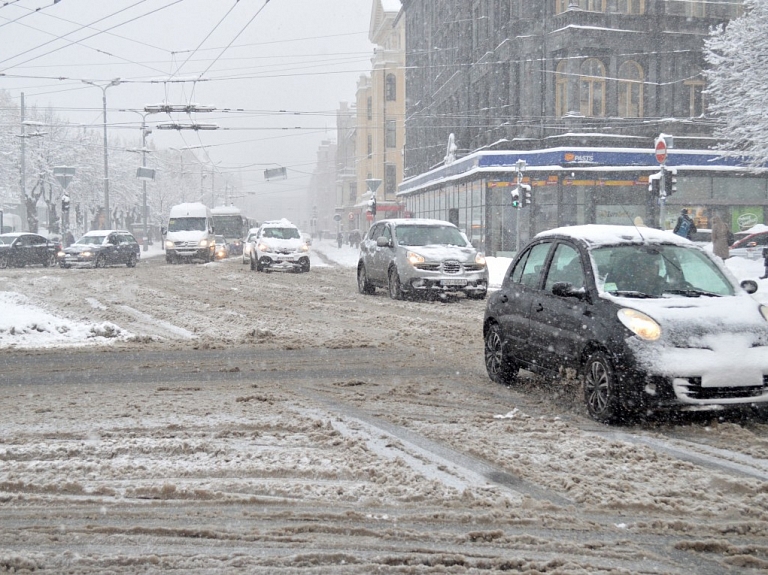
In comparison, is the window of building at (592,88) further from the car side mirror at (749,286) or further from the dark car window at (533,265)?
the car side mirror at (749,286)

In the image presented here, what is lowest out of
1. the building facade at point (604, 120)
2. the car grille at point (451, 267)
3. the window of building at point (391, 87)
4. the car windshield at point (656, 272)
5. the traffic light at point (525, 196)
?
the car grille at point (451, 267)

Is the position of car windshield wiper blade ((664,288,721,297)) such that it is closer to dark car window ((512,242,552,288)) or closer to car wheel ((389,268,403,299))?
dark car window ((512,242,552,288))

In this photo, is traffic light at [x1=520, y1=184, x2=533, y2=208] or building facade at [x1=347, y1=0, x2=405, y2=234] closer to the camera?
traffic light at [x1=520, y1=184, x2=533, y2=208]

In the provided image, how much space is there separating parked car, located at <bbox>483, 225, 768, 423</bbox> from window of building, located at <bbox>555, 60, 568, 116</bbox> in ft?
106

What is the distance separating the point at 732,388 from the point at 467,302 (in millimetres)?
12414

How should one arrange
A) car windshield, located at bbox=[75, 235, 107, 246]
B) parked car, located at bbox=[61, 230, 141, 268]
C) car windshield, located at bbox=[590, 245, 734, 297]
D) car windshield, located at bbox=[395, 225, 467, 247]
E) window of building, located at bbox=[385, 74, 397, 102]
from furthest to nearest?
window of building, located at bbox=[385, 74, 397, 102], car windshield, located at bbox=[75, 235, 107, 246], parked car, located at bbox=[61, 230, 141, 268], car windshield, located at bbox=[395, 225, 467, 247], car windshield, located at bbox=[590, 245, 734, 297]

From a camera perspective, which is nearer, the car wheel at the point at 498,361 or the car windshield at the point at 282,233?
the car wheel at the point at 498,361

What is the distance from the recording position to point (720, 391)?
6.57 m

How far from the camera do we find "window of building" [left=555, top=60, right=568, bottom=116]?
1563 inches

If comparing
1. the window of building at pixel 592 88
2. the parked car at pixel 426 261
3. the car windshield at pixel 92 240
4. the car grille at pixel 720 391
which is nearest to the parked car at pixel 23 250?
the car windshield at pixel 92 240

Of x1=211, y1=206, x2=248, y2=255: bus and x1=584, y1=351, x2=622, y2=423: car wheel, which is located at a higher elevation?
x1=211, y1=206, x2=248, y2=255: bus

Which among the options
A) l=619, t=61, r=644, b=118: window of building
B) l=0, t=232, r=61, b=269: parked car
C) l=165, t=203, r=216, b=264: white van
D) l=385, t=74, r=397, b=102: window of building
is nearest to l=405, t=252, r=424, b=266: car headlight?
l=165, t=203, r=216, b=264: white van

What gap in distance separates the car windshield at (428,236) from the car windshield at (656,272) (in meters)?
11.6

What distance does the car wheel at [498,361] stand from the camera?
8.67 metres
